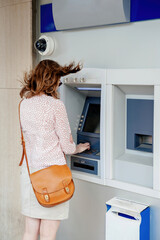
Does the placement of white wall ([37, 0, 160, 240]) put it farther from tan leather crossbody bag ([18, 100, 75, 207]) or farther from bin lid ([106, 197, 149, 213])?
tan leather crossbody bag ([18, 100, 75, 207])

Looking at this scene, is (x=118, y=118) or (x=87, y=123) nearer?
(x=118, y=118)

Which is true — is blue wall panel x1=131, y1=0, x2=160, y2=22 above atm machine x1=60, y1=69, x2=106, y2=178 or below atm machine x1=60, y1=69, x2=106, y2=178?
above

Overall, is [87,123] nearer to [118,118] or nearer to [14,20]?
[118,118]

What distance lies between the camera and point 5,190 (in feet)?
11.2

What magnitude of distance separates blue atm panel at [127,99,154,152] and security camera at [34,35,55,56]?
83cm

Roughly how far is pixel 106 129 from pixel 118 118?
0.13m

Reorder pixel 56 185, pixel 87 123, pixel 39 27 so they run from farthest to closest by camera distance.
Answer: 1. pixel 39 27
2. pixel 87 123
3. pixel 56 185

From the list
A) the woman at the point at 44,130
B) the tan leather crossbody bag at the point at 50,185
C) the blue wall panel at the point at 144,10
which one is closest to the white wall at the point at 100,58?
the blue wall panel at the point at 144,10

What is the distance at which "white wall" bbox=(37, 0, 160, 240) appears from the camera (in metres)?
2.39

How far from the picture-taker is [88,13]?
2.51 m

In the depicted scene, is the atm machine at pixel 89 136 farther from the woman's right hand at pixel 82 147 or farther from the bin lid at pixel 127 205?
the bin lid at pixel 127 205

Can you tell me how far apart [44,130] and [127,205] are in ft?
2.62

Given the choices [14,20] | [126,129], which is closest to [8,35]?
[14,20]

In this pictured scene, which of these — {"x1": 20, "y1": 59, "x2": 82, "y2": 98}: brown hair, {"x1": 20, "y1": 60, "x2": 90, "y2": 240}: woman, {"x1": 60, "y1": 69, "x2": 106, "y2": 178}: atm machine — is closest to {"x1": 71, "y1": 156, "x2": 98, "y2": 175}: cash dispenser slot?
{"x1": 60, "y1": 69, "x2": 106, "y2": 178}: atm machine
